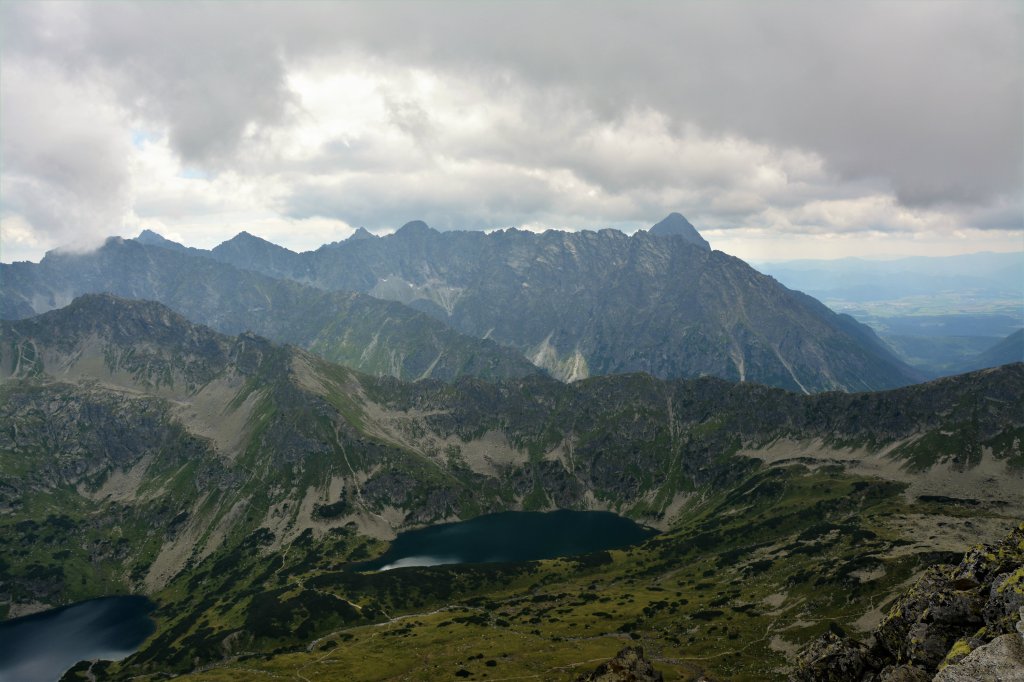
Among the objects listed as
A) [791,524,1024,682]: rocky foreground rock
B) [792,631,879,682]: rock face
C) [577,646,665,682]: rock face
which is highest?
[791,524,1024,682]: rocky foreground rock

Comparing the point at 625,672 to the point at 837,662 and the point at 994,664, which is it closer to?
the point at 837,662

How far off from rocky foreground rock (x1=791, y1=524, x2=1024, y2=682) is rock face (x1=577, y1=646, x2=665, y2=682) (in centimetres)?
2810

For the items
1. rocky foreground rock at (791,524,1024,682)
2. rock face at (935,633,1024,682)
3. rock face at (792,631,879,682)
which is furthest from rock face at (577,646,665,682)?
rock face at (935,633,1024,682)

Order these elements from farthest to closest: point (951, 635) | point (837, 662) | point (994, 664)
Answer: point (837, 662) → point (951, 635) → point (994, 664)

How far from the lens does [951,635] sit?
4256cm

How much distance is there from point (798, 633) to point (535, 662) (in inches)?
3117

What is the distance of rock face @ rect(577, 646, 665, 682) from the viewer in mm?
76375

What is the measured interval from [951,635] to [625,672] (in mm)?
44716

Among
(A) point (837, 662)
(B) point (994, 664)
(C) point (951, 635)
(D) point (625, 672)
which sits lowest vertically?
(D) point (625, 672)

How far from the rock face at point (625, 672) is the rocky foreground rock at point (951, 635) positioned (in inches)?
1106

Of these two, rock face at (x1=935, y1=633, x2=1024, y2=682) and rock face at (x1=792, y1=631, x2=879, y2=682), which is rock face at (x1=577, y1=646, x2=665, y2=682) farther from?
rock face at (x1=935, y1=633, x2=1024, y2=682)

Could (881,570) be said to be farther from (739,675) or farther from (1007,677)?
(1007,677)

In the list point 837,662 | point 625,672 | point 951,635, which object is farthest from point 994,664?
point 625,672

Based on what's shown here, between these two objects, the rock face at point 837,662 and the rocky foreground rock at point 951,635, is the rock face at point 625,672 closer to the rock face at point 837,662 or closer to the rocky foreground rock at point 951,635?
the rocky foreground rock at point 951,635
